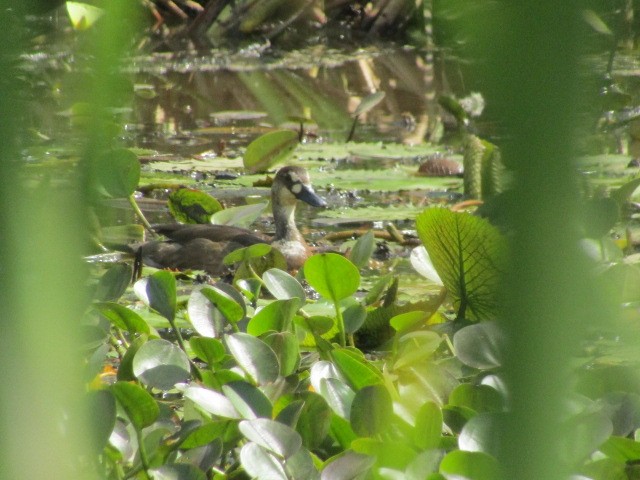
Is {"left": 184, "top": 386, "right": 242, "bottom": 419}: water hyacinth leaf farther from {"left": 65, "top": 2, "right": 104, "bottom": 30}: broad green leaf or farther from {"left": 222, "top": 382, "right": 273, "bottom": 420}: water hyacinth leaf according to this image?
{"left": 65, "top": 2, "right": 104, "bottom": 30}: broad green leaf

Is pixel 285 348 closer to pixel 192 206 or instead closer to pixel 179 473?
pixel 179 473

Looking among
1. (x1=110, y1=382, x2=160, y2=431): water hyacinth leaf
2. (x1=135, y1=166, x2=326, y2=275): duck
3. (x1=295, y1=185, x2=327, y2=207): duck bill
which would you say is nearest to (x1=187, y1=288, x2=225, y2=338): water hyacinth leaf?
(x1=110, y1=382, x2=160, y2=431): water hyacinth leaf

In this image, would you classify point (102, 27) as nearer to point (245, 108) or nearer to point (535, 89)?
point (535, 89)

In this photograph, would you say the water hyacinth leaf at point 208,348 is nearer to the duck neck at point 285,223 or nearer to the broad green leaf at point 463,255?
the broad green leaf at point 463,255

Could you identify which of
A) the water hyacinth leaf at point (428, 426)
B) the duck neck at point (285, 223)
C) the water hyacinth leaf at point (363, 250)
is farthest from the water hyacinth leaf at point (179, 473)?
the duck neck at point (285, 223)

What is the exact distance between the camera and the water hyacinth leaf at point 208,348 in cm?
127

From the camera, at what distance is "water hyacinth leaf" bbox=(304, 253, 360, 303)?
1393 millimetres

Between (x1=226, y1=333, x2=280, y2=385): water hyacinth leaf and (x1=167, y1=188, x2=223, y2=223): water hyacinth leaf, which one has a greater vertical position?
(x1=226, y1=333, x2=280, y2=385): water hyacinth leaf

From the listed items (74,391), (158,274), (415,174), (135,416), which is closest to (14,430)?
(74,391)

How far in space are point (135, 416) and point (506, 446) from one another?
826 millimetres

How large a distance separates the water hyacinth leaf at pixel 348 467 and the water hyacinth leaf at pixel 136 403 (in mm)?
184

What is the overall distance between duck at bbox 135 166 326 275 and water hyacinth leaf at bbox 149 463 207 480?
1.89 m

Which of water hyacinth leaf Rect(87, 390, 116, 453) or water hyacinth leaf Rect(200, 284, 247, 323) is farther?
water hyacinth leaf Rect(200, 284, 247, 323)

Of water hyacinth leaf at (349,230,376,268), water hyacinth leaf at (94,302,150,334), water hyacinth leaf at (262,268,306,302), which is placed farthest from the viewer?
water hyacinth leaf at (349,230,376,268)
